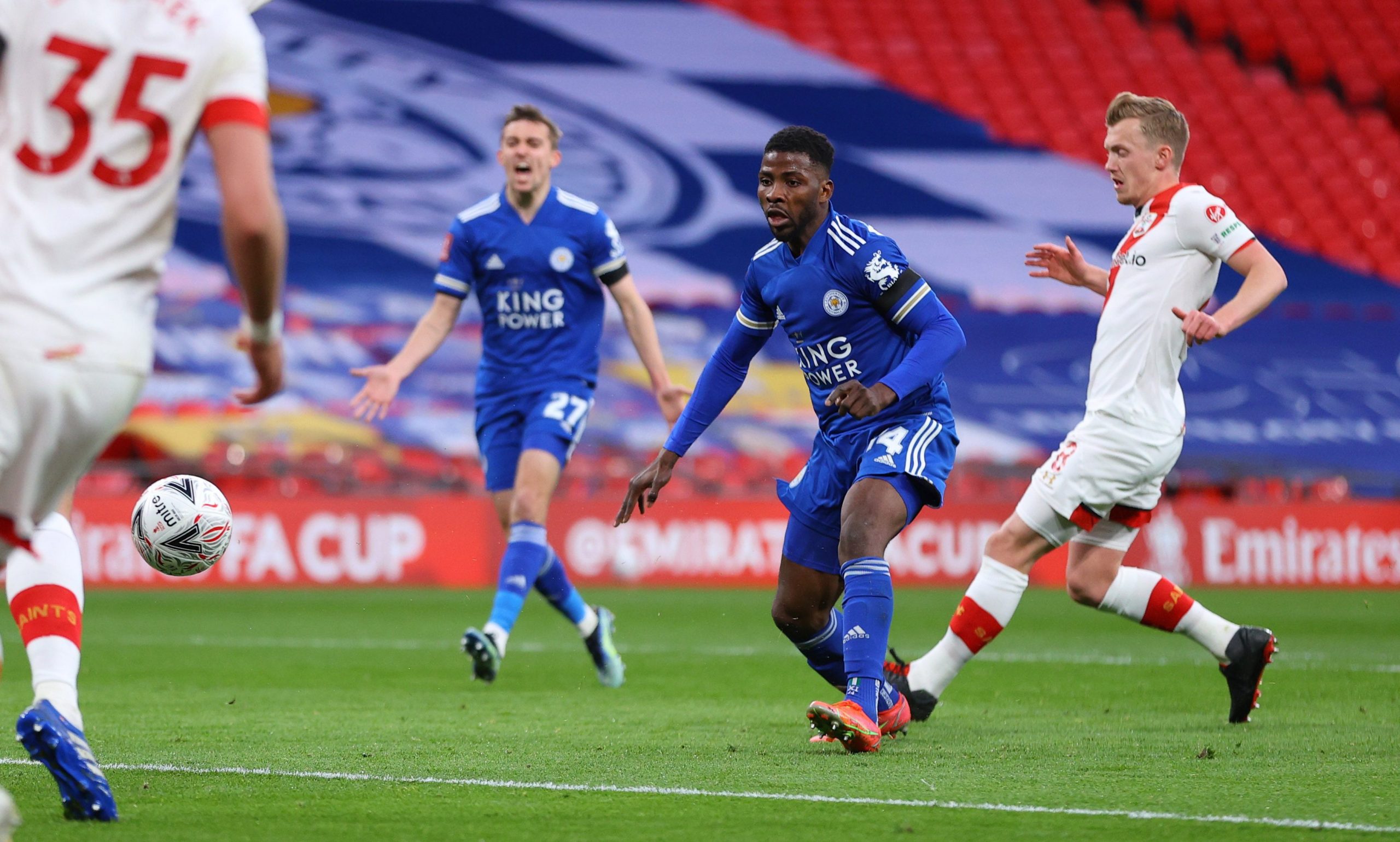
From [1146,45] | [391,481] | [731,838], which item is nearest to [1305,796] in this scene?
[731,838]

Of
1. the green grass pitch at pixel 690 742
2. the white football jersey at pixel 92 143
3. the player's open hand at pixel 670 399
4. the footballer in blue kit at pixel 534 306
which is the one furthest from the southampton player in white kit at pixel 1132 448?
the white football jersey at pixel 92 143

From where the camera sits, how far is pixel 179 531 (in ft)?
18.8

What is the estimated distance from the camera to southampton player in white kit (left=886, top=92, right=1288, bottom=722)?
19.2ft

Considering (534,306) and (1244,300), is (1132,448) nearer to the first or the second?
(1244,300)

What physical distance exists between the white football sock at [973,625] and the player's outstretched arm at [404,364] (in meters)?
2.23

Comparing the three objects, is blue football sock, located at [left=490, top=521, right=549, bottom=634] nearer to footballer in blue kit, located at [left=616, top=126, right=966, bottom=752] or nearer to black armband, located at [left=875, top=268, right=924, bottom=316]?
footballer in blue kit, located at [left=616, top=126, right=966, bottom=752]

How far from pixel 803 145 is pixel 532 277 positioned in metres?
3.05

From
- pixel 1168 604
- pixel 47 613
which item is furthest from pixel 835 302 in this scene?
pixel 47 613

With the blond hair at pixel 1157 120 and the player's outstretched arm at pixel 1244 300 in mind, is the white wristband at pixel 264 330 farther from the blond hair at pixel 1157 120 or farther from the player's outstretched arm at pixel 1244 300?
the blond hair at pixel 1157 120

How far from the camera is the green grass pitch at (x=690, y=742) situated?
391 cm

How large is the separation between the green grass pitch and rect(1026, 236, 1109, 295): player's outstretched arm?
1572 mm

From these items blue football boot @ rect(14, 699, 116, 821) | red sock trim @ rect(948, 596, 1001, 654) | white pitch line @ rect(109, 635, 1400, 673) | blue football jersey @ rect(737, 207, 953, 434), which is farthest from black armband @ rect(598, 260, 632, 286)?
blue football boot @ rect(14, 699, 116, 821)

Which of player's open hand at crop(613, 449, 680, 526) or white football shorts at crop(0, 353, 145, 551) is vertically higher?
white football shorts at crop(0, 353, 145, 551)

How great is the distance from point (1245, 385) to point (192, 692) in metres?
15.0
